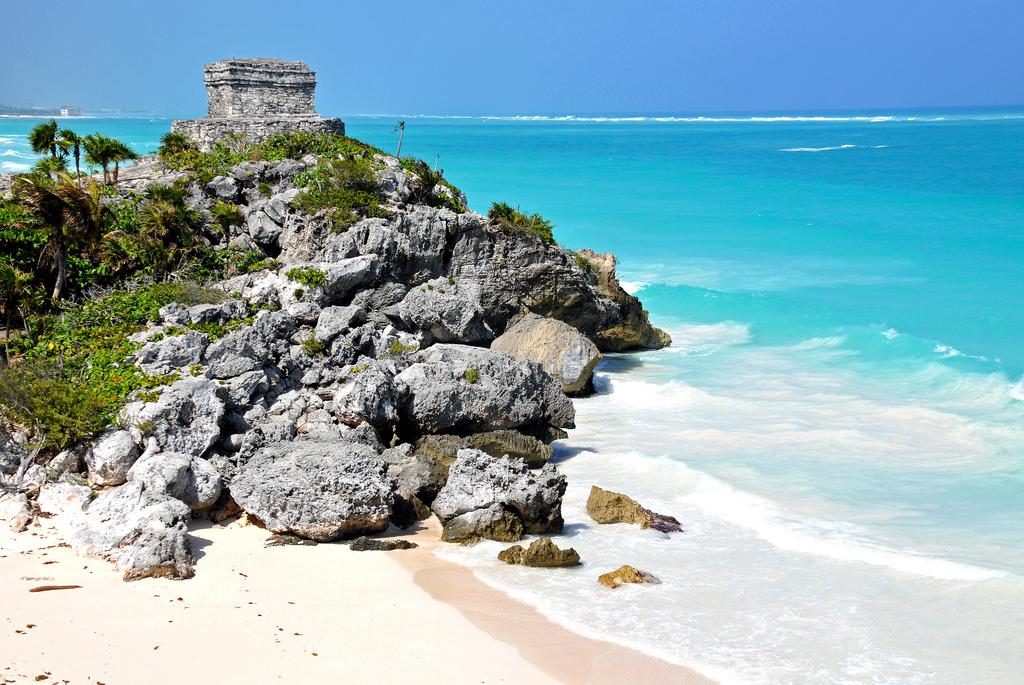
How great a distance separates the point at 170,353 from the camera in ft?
39.7

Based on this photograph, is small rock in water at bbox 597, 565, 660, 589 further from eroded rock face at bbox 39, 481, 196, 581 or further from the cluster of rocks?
eroded rock face at bbox 39, 481, 196, 581

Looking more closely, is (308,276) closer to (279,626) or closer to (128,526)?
(128,526)

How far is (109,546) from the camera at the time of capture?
8.86 metres

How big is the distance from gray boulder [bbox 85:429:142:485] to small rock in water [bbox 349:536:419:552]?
312 cm

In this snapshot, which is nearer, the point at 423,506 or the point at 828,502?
the point at 423,506

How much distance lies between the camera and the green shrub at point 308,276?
14.8m

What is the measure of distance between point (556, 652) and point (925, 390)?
13.2m

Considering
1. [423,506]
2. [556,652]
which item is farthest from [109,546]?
[556,652]

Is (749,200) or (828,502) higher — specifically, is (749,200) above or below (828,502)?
above

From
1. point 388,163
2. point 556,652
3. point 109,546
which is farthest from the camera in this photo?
point 388,163

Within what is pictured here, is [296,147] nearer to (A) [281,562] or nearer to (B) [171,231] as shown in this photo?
(B) [171,231]

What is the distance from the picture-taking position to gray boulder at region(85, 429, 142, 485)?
10.0 m

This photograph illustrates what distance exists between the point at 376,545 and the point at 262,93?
19677 mm

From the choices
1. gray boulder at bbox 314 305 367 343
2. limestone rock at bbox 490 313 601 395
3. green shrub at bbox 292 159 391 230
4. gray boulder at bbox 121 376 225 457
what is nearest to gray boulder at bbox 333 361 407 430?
gray boulder at bbox 121 376 225 457
